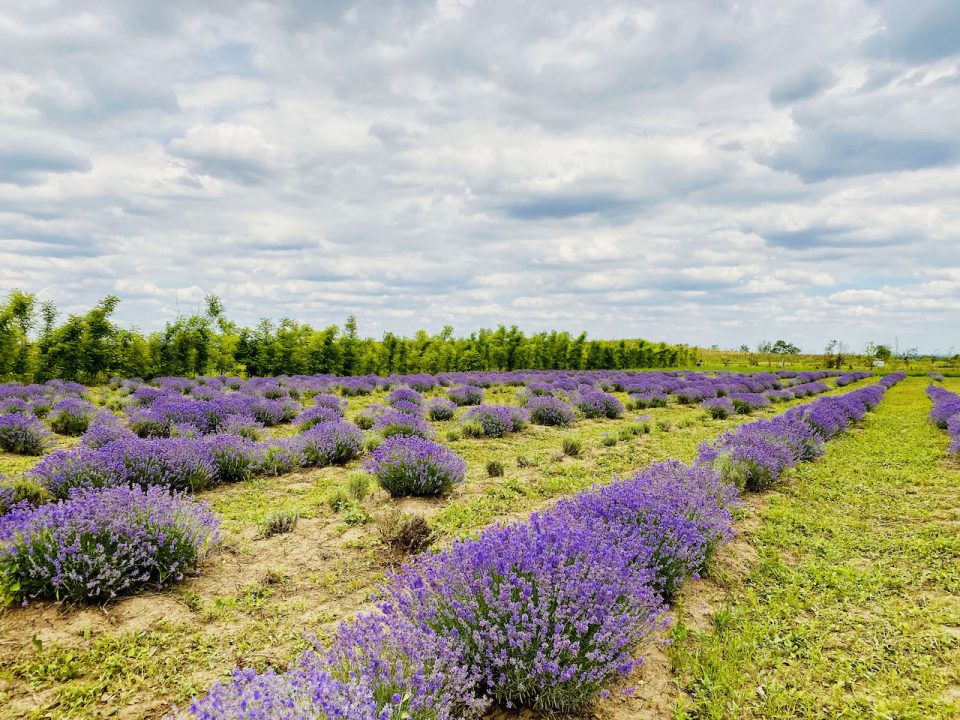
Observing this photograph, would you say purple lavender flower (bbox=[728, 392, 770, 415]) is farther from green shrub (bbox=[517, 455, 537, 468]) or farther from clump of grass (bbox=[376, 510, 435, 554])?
clump of grass (bbox=[376, 510, 435, 554])

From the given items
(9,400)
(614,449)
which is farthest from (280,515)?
(9,400)

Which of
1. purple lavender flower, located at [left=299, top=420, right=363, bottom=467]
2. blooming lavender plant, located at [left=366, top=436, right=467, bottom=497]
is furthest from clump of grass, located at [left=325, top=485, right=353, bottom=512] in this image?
purple lavender flower, located at [left=299, top=420, right=363, bottom=467]

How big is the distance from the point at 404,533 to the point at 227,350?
24607mm

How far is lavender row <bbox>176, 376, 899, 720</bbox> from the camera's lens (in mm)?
2203

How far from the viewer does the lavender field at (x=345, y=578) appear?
2.67m

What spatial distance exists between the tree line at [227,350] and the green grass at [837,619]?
25.2 meters

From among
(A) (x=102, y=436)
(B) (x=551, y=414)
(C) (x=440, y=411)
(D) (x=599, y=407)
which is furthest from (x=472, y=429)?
(A) (x=102, y=436)

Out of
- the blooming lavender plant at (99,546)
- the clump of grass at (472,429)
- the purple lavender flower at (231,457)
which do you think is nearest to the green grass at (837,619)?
the blooming lavender plant at (99,546)

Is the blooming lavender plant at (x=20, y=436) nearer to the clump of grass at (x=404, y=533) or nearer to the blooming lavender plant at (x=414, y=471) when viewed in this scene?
the blooming lavender plant at (x=414, y=471)

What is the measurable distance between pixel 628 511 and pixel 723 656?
1295mm

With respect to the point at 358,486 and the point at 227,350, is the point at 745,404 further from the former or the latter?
the point at 227,350

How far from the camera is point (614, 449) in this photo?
35.5 feet

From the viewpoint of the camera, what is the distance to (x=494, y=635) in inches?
105

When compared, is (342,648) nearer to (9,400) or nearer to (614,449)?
(614,449)
